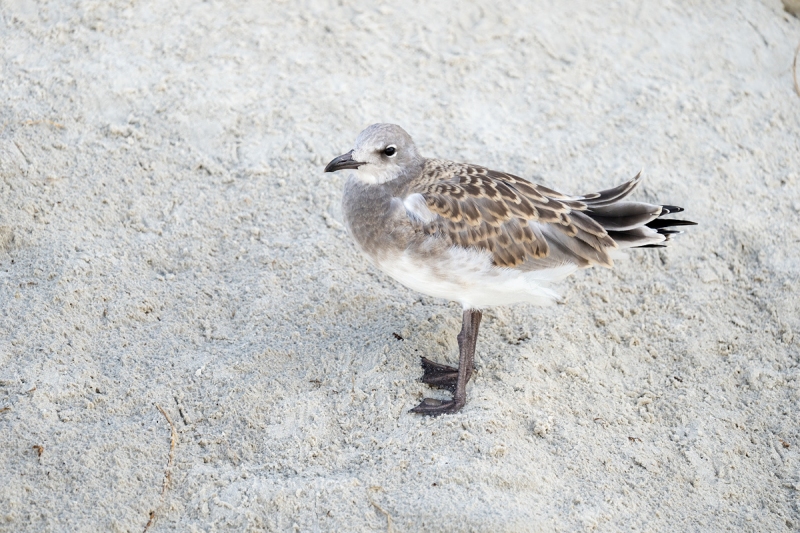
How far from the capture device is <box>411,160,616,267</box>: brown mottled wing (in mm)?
4680

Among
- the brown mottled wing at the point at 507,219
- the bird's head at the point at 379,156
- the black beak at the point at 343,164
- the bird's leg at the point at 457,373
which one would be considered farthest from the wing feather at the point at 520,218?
the bird's leg at the point at 457,373

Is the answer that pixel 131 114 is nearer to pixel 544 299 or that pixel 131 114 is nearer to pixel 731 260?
pixel 544 299

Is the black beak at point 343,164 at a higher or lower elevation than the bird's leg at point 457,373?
higher

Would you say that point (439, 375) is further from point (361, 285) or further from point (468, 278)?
point (361, 285)

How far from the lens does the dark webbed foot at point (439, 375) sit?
4.93 m

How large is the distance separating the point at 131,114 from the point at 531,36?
3.62m

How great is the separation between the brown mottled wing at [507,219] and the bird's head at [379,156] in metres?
0.16

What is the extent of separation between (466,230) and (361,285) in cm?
121

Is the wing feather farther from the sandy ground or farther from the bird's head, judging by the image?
the sandy ground

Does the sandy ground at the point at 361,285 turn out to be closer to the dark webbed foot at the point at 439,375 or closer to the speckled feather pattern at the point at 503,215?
the dark webbed foot at the point at 439,375

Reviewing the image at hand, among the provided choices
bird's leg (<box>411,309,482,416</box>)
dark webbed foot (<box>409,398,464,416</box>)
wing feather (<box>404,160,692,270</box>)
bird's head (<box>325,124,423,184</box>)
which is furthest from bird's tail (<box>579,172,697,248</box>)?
dark webbed foot (<box>409,398,464,416</box>)

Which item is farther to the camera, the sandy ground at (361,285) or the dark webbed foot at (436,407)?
the dark webbed foot at (436,407)

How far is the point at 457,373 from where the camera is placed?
4965 millimetres

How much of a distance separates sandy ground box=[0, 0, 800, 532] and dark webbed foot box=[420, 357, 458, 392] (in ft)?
0.27
